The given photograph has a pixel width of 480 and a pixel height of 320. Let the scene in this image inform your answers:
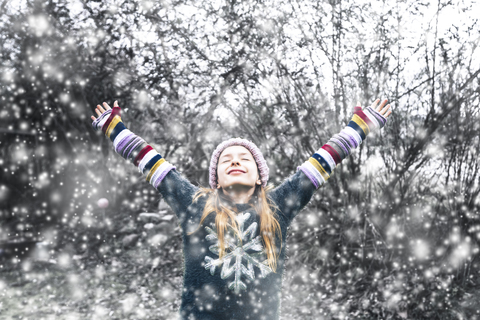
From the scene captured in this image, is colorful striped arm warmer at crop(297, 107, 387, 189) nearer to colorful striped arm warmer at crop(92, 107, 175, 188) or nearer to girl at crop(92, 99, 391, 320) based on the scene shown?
girl at crop(92, 99, 391, 320)

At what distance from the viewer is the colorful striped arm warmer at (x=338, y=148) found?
7.22 feet

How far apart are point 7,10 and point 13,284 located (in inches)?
145

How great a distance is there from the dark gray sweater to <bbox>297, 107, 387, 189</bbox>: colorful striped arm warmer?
7 cm

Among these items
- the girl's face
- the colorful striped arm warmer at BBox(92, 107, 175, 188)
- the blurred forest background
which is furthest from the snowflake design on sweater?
the blurred forest background

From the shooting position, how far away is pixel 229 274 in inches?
78.0

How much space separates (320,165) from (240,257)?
706 mm

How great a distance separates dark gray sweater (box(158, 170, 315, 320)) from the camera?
199cm

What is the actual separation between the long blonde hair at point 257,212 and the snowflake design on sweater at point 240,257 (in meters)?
0.03

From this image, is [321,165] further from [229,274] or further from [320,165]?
[229,274]

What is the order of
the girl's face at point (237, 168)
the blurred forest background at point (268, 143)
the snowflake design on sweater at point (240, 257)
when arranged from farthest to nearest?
1. the blurred forest background at point (268, 143)
2. the girl's face at point (237, 168)
3. the snowflake design on sweater at point (240, 257)

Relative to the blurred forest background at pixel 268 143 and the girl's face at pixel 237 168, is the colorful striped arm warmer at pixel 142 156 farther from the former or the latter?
the blurred forest background at pixel 268 143

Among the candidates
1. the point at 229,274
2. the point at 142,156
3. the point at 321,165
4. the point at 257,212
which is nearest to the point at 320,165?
the point at 321,165

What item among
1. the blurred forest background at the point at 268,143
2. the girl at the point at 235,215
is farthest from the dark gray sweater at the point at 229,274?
the blurred forest background at the point at 268,143

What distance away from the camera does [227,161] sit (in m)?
2.25
